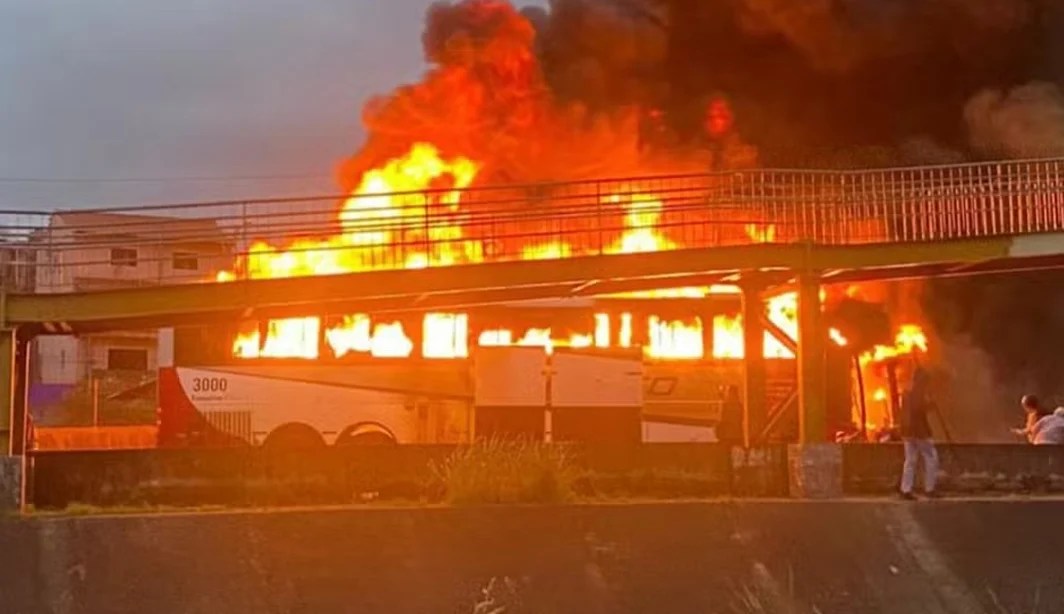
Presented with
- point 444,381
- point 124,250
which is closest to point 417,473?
point 444,381

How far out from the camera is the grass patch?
45.1 ft

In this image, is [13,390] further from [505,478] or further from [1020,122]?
[1020,122]

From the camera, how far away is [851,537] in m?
13.5

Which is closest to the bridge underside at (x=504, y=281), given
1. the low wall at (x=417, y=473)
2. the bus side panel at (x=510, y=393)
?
the low wall at (x=417, y=473)

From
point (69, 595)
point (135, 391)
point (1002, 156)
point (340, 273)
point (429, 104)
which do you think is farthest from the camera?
point (135, 391)

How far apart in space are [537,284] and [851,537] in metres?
4.56

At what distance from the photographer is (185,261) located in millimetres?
19312

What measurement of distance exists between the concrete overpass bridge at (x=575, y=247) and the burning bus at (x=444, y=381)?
1499 millimetres

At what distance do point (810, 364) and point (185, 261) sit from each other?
944 cm

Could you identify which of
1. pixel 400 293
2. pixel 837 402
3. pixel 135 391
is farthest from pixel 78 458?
pixel 135 391

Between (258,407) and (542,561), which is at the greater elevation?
(258,407)

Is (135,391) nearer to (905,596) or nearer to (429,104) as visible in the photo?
(429,104)

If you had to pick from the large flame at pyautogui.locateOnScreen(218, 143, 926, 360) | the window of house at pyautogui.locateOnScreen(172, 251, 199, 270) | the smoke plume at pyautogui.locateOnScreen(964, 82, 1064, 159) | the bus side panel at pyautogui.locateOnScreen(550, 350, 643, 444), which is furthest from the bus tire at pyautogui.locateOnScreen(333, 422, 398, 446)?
the smoke plume at pyautogui.locateOnScreen(964, 82, 1064, 159)

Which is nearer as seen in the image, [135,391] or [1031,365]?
[1031,365]
